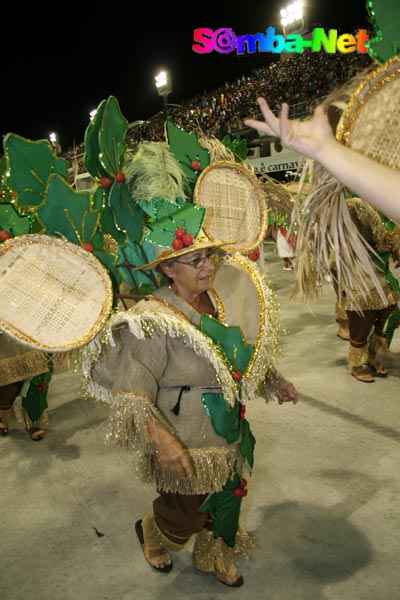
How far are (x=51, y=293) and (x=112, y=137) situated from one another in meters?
0.68

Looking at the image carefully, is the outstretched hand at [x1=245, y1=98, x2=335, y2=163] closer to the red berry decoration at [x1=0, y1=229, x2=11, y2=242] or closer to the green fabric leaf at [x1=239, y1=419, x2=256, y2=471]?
the red berry decoration at [x1=0, y1=229, x2=11, y2=242]

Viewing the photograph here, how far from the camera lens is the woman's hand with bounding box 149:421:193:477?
5.61ft

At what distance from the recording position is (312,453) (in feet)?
9.93

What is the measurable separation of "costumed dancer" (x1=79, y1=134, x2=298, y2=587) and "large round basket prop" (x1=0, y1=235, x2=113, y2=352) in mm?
128

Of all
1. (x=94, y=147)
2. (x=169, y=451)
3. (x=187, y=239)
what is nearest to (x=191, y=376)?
(x=169, y=451)

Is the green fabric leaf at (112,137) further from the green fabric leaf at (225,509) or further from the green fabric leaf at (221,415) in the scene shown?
the green fabric leaf at (225,509)

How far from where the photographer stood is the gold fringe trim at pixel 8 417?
12.1ft

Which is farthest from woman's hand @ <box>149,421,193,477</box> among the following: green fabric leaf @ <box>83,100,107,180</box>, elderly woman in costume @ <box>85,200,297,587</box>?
green fabric leaf @ <box>83,100,107,180</box>

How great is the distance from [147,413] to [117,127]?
109cm

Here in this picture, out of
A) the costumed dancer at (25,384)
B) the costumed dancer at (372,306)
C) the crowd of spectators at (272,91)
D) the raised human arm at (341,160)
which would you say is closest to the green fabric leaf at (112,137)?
the raised human arm at (341,160)

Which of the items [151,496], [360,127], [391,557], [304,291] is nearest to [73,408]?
[151,496]

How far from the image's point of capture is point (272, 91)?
637 inches

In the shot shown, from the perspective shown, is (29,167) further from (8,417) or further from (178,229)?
(8,417)

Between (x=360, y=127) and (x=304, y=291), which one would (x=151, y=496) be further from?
(x=360, y=127)
